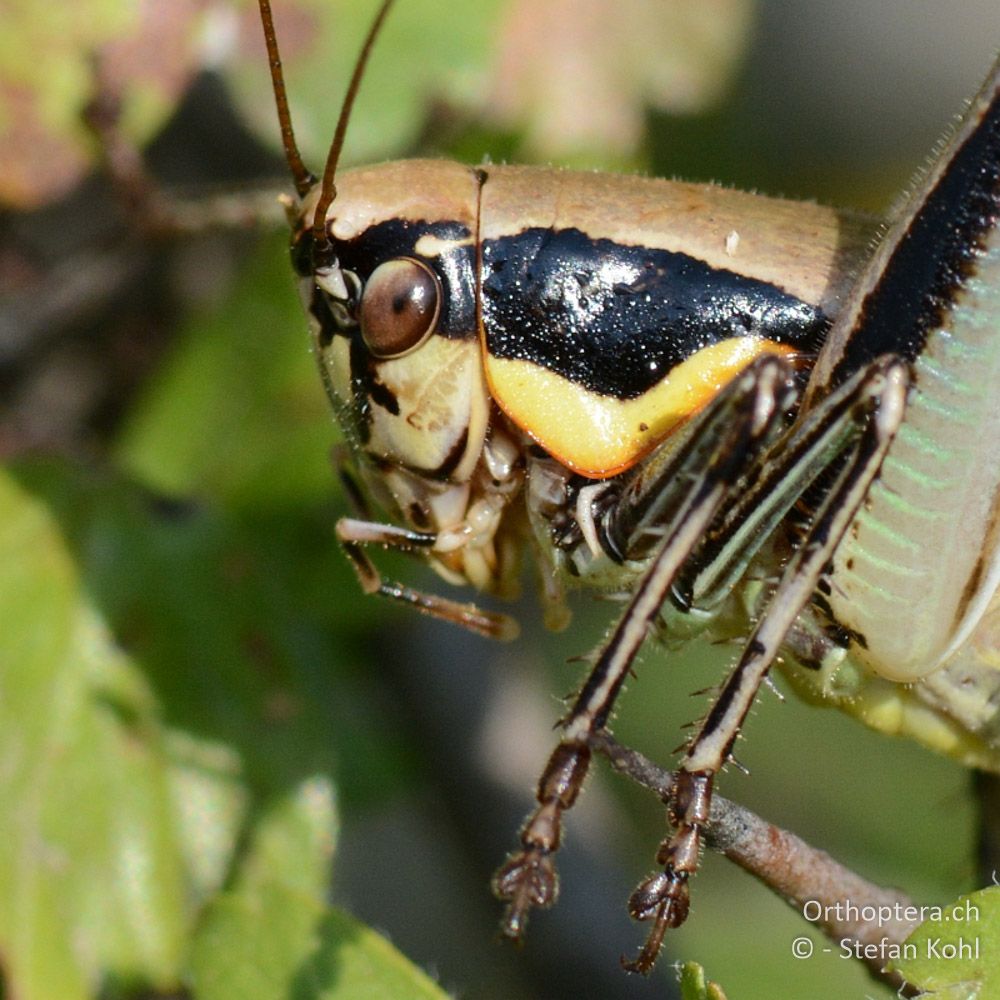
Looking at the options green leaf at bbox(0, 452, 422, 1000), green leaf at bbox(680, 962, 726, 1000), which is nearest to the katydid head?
green leaf at bbox(0, 452, 422, 1000)

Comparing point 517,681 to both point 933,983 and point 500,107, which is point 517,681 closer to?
point 500,107

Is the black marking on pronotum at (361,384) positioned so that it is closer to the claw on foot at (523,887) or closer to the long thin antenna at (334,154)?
the long thin antenna at (334,154)

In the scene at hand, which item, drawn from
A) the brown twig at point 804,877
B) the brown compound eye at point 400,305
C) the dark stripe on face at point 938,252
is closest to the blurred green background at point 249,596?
the brown twig at point 804,877

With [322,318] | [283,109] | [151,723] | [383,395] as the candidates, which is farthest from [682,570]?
[151,723]

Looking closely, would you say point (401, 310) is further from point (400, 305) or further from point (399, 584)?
point (399, 584)

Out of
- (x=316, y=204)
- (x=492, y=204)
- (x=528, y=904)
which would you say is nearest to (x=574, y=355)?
(x=492, y=204)

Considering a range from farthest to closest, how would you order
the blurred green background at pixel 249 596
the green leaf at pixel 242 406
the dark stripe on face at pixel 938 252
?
1. the green leaf at pixel 242 406
2. the blurred green background at pixel 249 596
3. the dark stripe on face at pixel 938 252
